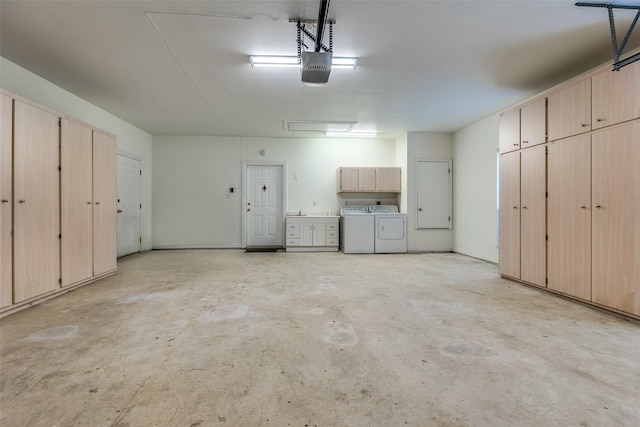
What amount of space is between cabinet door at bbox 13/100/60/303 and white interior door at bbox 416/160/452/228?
6.19 m

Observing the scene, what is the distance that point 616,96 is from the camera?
266 cm

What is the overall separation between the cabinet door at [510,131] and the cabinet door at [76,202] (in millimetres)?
5711

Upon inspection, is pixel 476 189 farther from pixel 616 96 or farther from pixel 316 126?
pixel 316 126

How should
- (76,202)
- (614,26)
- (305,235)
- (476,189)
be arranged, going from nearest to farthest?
(614,26)
(76,202)
(476,189)
(305,235)

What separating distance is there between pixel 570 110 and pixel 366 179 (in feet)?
13.0

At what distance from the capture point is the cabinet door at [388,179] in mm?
6676

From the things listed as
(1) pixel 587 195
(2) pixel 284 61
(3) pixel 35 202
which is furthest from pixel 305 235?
(1) pixel 587 195

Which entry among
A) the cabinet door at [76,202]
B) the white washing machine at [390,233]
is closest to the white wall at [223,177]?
the white washing machine at [390,233]

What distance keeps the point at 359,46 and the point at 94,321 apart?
3.74 metres

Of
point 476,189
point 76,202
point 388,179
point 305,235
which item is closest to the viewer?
point 76,202

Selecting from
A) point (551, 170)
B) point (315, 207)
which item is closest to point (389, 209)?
point (315, 207)

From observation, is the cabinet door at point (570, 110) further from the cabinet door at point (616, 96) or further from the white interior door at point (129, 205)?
Answer: the white interior door at point (129, 205)

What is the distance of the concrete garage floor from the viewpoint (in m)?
1.41

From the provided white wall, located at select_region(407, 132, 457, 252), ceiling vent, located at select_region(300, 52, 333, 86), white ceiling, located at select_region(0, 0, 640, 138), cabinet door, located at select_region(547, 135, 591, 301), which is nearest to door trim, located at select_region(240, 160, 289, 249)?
white ceiling, located at select_region(0, 0, 640, 138)
